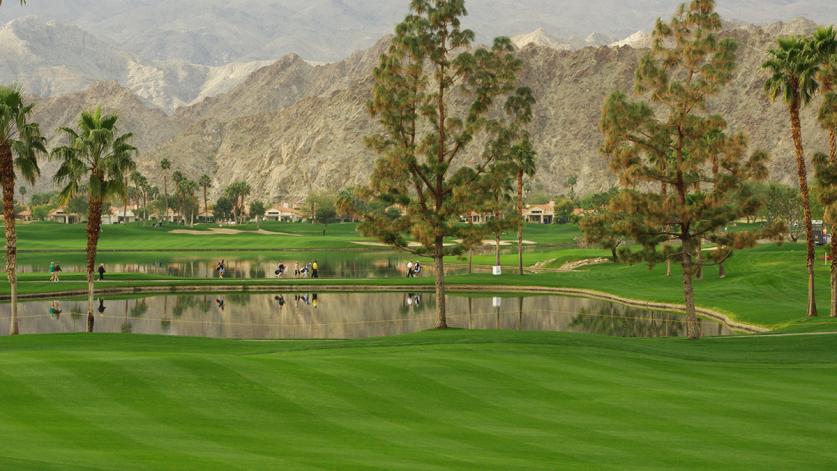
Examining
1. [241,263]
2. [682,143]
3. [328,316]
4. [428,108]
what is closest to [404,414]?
[682,143]

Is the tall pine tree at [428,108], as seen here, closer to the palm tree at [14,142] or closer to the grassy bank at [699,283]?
the palm tree at [14,142]

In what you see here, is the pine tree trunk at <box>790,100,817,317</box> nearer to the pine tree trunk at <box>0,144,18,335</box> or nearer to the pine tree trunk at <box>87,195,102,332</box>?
the pine tree trunk at <box>87,195,102,332</box>

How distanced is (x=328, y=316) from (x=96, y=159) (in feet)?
68.1

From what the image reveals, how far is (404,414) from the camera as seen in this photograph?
1992cm

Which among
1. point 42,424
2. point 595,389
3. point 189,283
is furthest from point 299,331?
point 42,424

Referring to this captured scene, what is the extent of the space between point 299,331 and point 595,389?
1219 inches

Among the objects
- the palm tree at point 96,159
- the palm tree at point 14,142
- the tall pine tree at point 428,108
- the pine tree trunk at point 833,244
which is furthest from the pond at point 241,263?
the palm tree at point 14,142

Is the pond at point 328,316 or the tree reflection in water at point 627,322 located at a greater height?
the pond at point 328,316

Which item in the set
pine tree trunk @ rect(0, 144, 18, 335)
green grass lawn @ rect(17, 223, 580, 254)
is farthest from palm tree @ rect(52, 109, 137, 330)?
green grass lawn @ rect(17, 223, 580, 254)

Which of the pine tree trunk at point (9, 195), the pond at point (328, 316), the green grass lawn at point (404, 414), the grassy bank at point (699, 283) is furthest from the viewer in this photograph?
the grassy bank at point (699, 283)

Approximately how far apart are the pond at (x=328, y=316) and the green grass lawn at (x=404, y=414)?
25889 mm

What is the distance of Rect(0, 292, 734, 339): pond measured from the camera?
172 ft

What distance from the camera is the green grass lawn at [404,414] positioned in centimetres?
1595

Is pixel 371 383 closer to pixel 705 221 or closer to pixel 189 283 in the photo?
pixel 705 221
